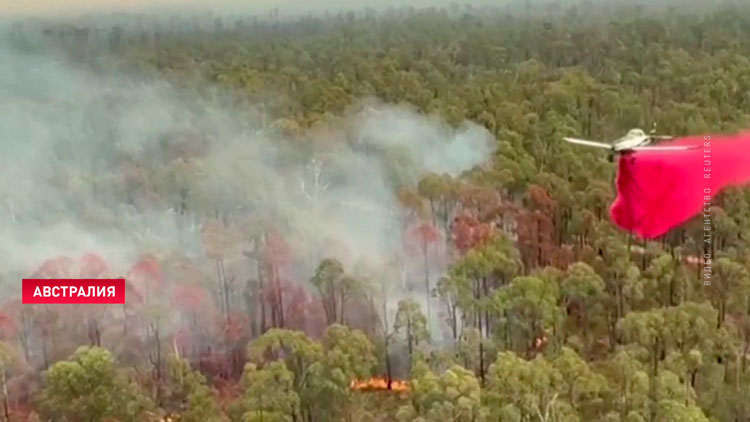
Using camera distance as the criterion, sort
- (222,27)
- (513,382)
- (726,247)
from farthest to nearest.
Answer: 1. (222,27)
2. (726,247)
3. (513,382)

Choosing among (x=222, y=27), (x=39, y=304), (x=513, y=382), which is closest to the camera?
(x=513, y=382)

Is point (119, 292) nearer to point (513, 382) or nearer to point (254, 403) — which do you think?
point (254, 403)

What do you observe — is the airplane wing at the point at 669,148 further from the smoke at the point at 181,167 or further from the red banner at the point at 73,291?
the red banner at the point at 73,291

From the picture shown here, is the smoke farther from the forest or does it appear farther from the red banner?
the red banner

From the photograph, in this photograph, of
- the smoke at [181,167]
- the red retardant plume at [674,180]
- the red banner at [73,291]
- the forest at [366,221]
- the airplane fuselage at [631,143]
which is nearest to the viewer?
the airplane fuselage at [631,143]

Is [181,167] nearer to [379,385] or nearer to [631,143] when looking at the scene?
[379,385]

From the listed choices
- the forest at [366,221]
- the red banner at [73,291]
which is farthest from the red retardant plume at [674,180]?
the red banner at [73,291]

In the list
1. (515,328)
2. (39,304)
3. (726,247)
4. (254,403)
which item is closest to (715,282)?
(726,247)

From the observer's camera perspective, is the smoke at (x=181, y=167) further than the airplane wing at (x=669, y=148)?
Yes
